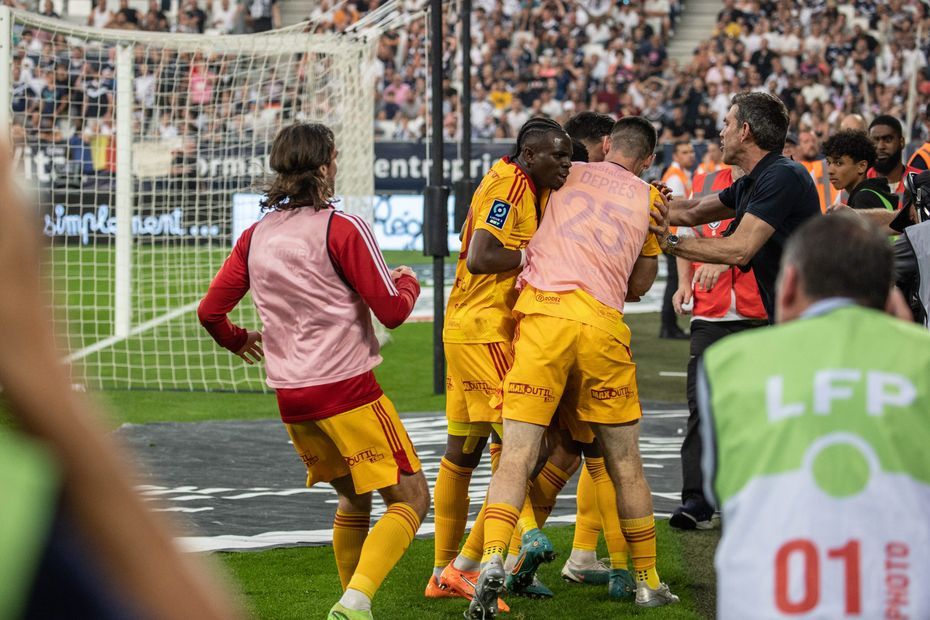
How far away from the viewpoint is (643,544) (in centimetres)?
541

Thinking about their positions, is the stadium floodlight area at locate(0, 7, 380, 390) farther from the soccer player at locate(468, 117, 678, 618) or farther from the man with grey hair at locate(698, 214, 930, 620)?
the man with grey hair at locate(698, 214, 930, 620)

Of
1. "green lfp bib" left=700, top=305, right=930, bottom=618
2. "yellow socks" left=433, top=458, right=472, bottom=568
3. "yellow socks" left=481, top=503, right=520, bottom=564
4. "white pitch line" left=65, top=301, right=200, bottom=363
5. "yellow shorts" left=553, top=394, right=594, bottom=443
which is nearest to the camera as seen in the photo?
"green lfp bib" left=700, top=305, right=930, bottom=618

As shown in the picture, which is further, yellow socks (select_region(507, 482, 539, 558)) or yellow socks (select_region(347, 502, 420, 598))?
yellow socks (select_region(507, 482, 539, 558))

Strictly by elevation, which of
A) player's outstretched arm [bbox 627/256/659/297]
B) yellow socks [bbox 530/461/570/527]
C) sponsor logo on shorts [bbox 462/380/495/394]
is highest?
player's outstretched arm [bbox 627/256/659/297]

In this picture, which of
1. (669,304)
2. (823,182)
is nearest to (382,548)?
(823,182)

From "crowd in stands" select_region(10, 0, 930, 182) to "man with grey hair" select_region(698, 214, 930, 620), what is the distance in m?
22.2

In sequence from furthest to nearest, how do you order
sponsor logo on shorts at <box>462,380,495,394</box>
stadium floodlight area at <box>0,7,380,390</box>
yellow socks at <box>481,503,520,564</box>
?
stadium floodlight area at <box>0,7,380,390</box> → sponsor logo on shorts at <box>462,380,495,394</box> → yellow socks at <box>481,503,520,564</box>

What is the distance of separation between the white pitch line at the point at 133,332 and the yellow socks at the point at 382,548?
7.55m

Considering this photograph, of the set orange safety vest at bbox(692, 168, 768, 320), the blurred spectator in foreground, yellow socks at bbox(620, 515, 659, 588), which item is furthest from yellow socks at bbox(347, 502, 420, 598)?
the blurred spectator in foreground

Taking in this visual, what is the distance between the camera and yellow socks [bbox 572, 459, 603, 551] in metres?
5.91

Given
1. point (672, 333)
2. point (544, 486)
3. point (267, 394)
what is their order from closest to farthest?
point (544, 486) < point (267, 394) < point (672, 333)

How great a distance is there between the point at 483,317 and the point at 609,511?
109cm

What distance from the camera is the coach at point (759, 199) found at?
5191 mm

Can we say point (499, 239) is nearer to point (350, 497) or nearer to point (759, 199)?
point (759, 199)
